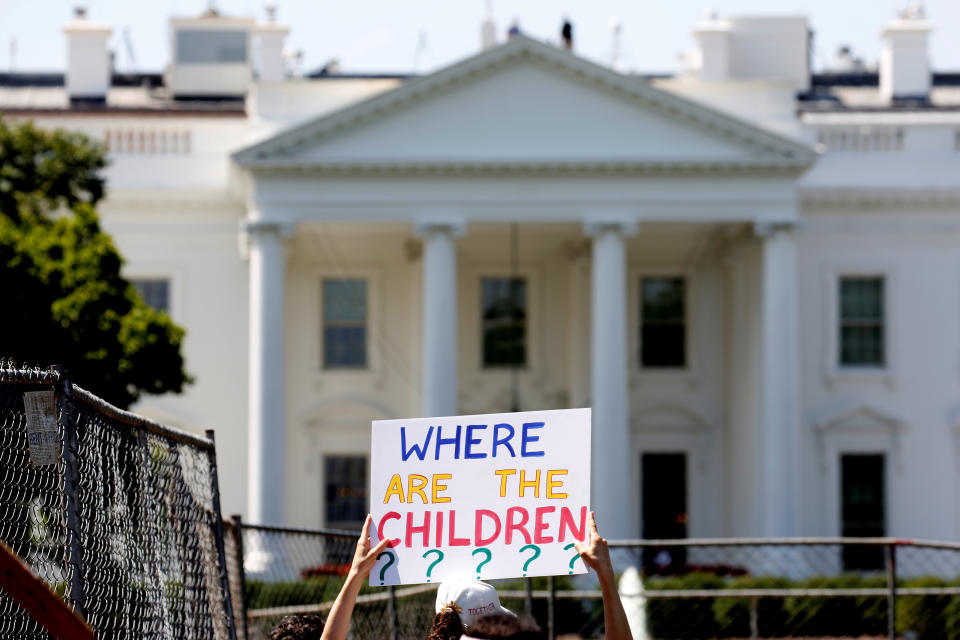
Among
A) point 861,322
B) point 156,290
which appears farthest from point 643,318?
point 156,290

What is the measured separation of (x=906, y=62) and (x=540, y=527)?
1412 inches

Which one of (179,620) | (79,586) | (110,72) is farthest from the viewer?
(110,72)

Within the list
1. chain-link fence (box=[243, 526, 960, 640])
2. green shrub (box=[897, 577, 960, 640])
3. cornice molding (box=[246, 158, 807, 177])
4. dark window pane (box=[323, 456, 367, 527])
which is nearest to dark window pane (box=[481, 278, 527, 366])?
dark window pane (box=[323, 456, 367, 527])

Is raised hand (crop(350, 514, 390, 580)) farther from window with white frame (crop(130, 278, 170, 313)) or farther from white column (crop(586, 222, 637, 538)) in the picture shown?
window with white frame (crop(130, 278, 170, 313))

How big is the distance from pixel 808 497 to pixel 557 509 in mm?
30590

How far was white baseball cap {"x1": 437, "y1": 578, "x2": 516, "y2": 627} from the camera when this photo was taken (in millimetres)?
5695

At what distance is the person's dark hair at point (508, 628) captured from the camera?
4.89 metres

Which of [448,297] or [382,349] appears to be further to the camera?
[382,349]

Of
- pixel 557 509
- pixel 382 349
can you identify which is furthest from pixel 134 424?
pixel 382 349

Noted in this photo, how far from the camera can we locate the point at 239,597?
9.27m

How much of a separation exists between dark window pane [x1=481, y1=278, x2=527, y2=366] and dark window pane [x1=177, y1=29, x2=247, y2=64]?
980 centimetres

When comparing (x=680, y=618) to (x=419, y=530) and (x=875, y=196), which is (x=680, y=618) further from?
(x=419, y=530)

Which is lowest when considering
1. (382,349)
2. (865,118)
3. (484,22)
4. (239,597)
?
(239,597)

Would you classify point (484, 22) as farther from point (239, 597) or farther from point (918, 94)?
point (239, 597)
